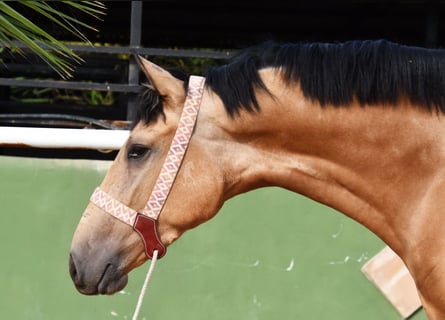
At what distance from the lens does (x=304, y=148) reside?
325 centimetres

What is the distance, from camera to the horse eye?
3.27 m

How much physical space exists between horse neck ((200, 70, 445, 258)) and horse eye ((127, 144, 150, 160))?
285 mm

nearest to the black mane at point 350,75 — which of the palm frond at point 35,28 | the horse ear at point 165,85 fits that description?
the horse ear at point 165,85

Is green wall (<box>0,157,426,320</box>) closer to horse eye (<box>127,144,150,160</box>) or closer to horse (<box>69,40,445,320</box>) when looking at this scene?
horse (<box>69,40,445,320</box>)

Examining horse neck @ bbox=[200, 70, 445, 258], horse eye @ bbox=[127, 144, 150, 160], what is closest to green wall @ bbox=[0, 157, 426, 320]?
horse neck @ bbox=[200, 70, 445, 258]

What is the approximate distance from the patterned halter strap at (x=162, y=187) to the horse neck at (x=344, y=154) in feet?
0.46

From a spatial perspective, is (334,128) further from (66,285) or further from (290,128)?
(66,285)

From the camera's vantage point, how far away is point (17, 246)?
14.7 feet

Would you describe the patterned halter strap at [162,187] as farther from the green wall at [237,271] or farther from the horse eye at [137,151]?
the green wall at [237,271]

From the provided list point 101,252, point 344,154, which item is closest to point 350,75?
point 344,154

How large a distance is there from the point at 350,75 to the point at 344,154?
28cm

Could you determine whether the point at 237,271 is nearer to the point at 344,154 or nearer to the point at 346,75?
the point at 344,154

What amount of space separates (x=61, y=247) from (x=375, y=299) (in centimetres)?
153

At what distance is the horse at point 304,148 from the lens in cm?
314
